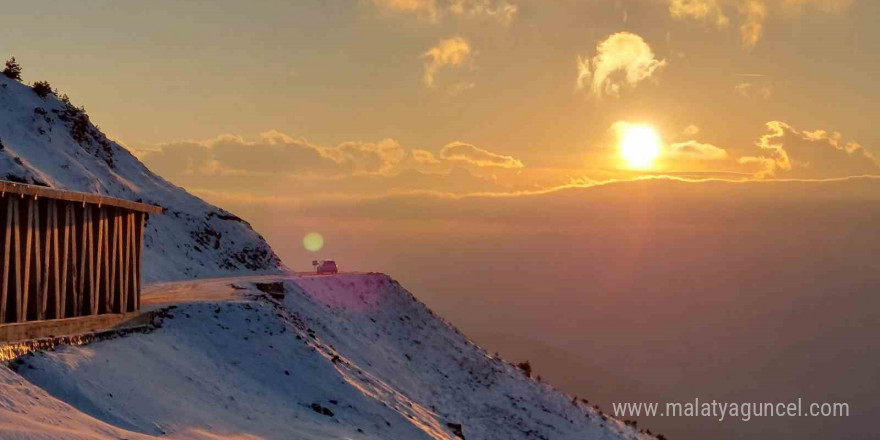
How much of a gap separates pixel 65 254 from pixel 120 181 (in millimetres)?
34689

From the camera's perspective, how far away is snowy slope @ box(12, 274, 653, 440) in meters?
20.6

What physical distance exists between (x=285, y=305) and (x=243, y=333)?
870 cm

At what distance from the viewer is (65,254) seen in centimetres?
2512

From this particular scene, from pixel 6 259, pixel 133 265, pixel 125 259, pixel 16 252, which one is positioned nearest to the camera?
pixel 6 259

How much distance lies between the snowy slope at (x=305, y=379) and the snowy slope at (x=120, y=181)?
12239 mm

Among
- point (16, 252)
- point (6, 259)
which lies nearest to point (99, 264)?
point (16, 252)

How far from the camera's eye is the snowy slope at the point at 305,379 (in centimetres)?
2059

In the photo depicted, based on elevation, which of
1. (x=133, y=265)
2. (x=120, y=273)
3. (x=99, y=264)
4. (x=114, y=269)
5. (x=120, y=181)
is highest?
(x=120, y=181)

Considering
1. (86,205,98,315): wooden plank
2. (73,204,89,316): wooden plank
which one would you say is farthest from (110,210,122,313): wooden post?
(73,204,89,316): wooden plank

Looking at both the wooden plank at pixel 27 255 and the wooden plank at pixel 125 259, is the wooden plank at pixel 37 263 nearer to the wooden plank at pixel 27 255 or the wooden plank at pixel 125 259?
the wooden plank at pixel 27 255

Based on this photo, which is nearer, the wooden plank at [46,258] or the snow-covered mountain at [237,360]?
the snow-covered mountain at [237,360]

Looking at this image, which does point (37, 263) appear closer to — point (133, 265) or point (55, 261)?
point (55, 261)

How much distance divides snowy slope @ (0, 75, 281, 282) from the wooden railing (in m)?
18.2

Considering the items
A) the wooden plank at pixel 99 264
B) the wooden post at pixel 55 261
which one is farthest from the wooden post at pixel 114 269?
the wooden post at pixel 55 261
